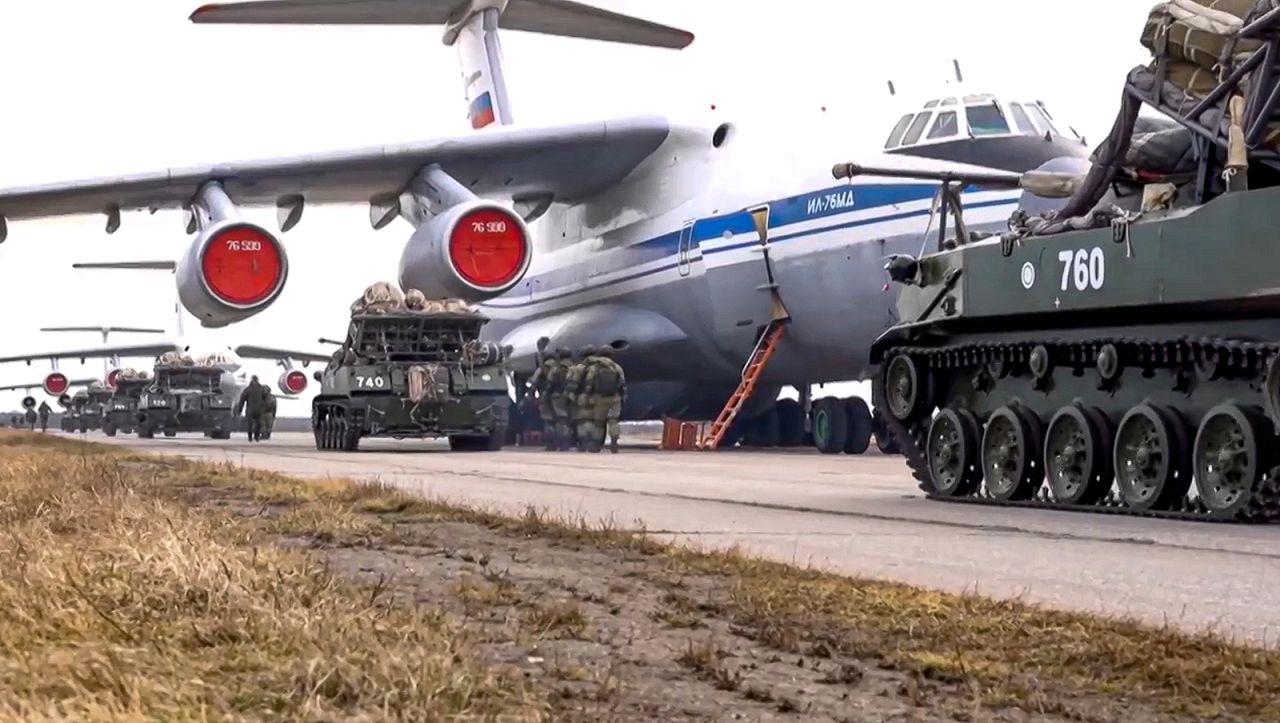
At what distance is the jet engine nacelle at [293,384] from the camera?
186 ft

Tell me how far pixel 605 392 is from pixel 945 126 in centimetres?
681

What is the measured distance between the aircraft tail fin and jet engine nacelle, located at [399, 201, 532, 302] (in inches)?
279

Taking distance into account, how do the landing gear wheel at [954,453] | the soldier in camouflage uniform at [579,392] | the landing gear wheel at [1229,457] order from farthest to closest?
1. the soldier in camouflage uniform at [579,392]
2. the landing gear wheel at [954,453]
3. the landing gear wheel at [1229,457]

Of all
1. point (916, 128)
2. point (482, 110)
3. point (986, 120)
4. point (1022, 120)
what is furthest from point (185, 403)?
point (1022, 120)

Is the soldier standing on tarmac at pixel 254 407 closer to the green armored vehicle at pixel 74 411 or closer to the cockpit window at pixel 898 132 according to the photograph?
the cockpit window at pixel 898 132

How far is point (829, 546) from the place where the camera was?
8.18 m

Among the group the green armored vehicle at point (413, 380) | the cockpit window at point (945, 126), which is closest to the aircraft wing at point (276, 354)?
the green armored vehicle at point (413, 380)

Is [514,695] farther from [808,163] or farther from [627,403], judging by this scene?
[627,403]

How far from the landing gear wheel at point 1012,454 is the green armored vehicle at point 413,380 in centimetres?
1244

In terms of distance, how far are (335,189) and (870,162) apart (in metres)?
8.23

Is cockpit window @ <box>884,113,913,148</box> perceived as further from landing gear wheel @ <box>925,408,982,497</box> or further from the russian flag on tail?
the russian flag on tail

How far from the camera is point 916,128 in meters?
20.5

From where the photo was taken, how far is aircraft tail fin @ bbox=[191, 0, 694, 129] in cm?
2914

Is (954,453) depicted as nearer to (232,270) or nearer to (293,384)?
(232,270)
